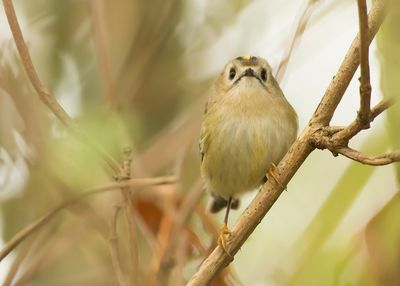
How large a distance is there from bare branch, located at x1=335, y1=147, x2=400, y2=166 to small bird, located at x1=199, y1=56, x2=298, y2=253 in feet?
2.94

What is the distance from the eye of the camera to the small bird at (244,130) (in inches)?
92.7

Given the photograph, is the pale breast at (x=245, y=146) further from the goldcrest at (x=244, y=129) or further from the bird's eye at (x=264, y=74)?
the bird's eye at (x=264, y=74)

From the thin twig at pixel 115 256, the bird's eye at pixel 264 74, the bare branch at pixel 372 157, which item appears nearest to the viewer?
the bare branch at pixel 372 157

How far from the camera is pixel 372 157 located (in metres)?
1.26

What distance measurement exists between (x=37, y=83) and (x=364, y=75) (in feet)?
2.46

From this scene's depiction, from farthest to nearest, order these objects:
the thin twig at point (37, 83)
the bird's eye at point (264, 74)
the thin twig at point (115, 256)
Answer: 1. the bird's eye at point (264, 74)
2. the thin twig at point (115, 256)
3. the thin twig at point (37, 83)

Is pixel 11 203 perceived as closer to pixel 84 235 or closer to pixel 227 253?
pixel 84 235

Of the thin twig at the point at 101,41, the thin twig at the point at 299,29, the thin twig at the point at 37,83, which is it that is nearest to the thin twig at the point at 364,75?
the thin twig at the point at 37,83

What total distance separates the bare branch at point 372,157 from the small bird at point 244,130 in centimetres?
89

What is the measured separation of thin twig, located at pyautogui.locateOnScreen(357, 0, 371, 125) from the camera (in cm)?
114

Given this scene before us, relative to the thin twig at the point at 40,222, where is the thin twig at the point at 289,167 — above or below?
below

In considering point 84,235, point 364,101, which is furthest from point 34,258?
point 364,101

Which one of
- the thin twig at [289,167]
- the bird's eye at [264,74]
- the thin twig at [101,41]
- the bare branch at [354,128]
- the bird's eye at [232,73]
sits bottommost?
the bare branch at [354,128]

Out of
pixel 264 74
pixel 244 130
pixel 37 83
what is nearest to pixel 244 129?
pixel 244 130
